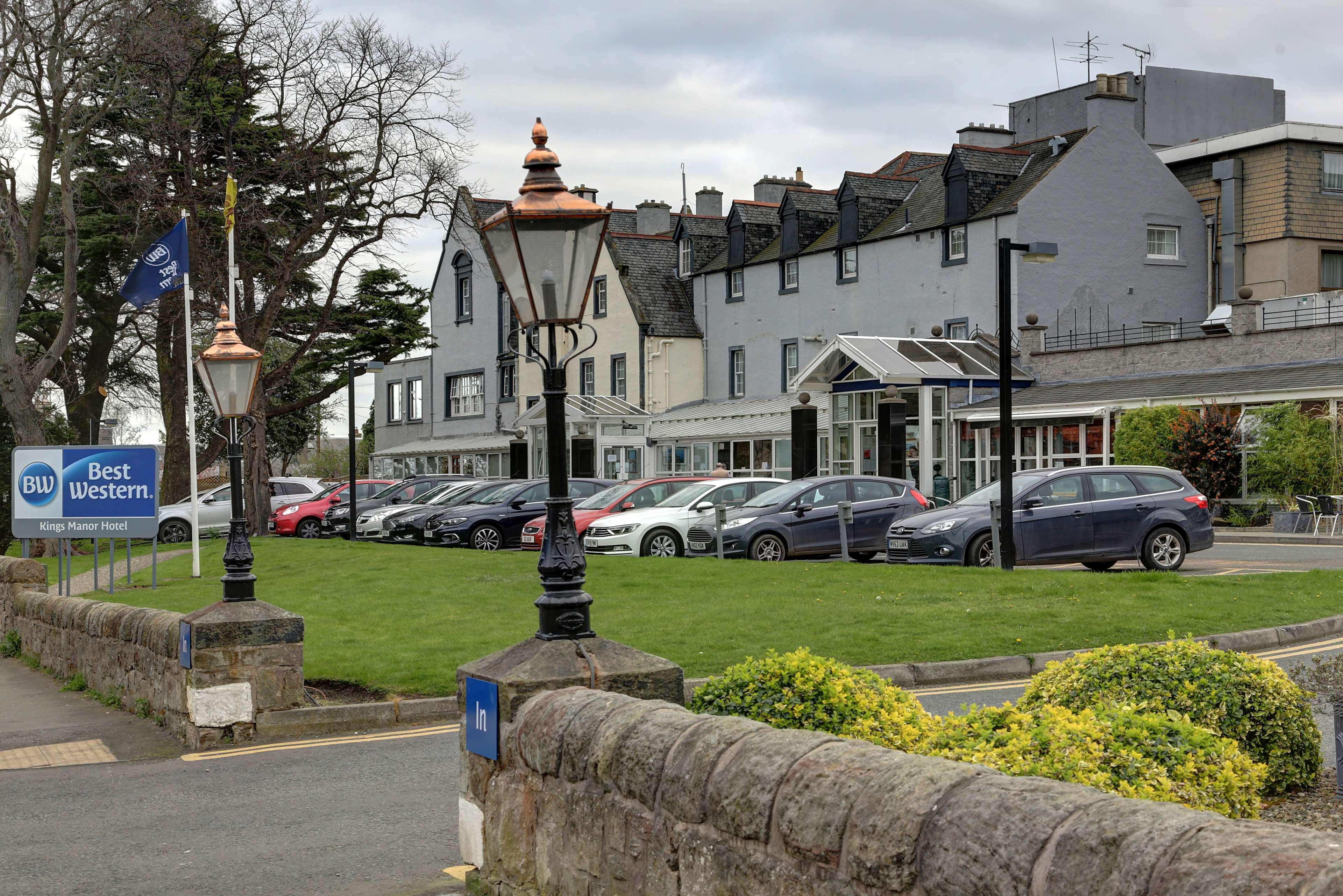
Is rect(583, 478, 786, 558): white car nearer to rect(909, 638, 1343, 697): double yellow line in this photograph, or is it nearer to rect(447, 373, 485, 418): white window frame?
rect(909, 638, 1343, 697): double yellow line

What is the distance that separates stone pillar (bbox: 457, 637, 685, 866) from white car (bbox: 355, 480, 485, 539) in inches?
1076

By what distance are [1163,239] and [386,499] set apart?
24895mm

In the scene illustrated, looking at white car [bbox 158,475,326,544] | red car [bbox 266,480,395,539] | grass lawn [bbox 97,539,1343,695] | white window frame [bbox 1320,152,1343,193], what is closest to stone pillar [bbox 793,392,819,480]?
red car [bbox 266,480,395,539]

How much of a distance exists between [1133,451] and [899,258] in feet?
40.2

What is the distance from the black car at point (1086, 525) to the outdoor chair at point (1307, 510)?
9.55 meters

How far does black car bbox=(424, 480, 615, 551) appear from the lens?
30.4 m

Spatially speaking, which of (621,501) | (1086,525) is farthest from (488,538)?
(1086,525)

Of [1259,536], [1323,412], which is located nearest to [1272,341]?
[1323,412]

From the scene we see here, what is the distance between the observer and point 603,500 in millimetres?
27906

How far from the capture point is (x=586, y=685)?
228 inches

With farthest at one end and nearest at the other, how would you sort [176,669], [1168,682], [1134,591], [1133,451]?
[1133,451] < [1134,591] < [176,669] < [1168,682]

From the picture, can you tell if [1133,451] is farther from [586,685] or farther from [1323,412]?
[586,685]

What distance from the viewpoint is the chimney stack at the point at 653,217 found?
58.9m

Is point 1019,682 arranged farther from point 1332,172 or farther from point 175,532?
point 1332,172
